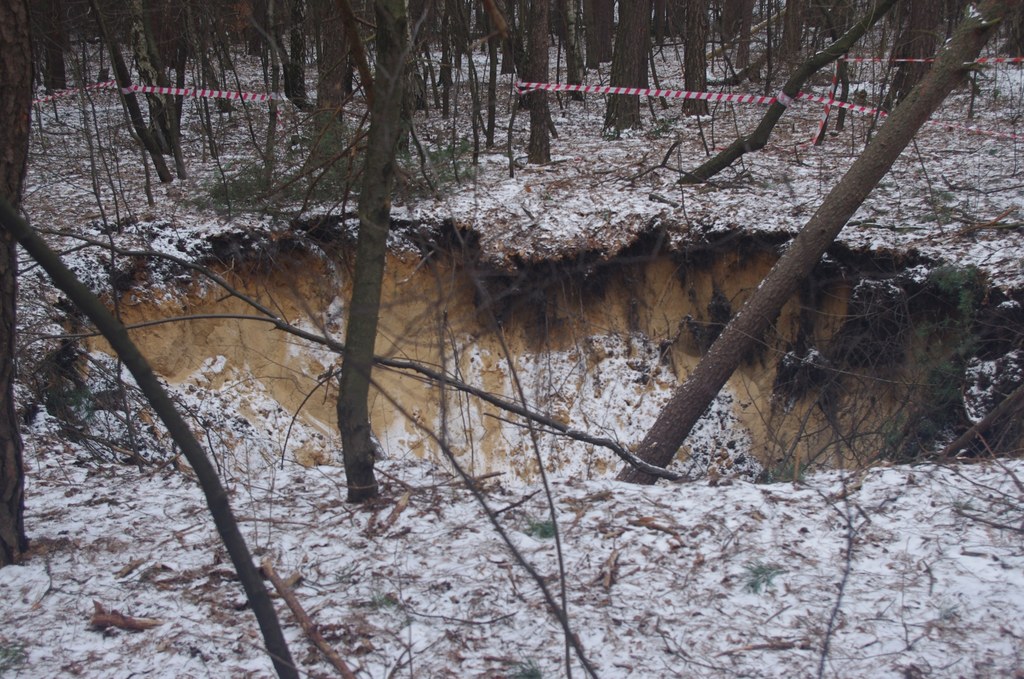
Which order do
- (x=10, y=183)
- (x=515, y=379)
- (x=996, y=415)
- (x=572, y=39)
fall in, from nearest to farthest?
(x=515, y=379), (x=10, y=183), (x=996, y=415), (x=572, y=39)

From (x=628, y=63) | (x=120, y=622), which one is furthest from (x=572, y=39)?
(x=120, y=622)

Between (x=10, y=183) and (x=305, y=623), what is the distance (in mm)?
2219

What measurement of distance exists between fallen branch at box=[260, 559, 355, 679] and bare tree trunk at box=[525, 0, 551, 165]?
24.6 feet

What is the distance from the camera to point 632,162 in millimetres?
9391

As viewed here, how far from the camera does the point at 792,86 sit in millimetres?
7883

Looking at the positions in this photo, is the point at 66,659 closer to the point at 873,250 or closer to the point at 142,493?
the point at 142,493

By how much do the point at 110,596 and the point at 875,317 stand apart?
20.8ft

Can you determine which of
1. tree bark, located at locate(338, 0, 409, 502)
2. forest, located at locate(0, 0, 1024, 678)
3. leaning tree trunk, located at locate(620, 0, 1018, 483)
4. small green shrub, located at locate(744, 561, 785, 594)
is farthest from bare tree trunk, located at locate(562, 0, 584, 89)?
small green shrub, located at locate(744, 561, 785, 594)

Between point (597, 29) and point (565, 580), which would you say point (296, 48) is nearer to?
point (597, 29)

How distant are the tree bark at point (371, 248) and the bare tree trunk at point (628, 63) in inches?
333

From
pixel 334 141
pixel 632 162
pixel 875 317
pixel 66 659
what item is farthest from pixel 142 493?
pixel 632 162

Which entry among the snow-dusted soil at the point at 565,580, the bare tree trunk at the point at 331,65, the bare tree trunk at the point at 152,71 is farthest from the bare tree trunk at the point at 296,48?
the snow-dusted soil at the point at 565,580

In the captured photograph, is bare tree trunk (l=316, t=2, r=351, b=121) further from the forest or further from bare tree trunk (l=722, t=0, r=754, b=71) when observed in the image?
bare tree trunk (l=722, t=0, r=754, b=71)

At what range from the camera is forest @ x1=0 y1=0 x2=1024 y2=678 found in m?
2.74
